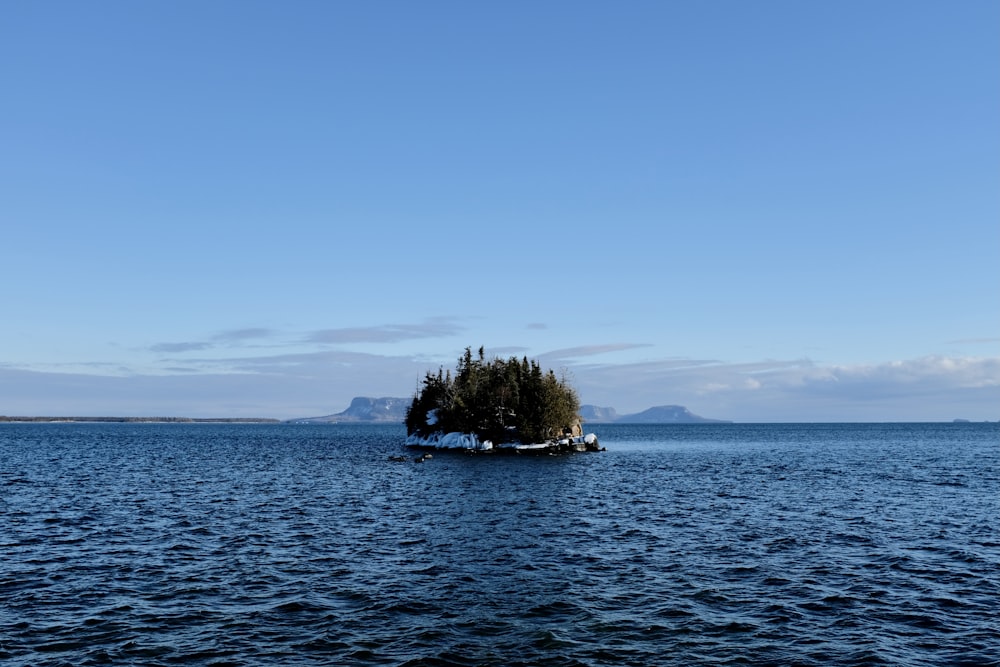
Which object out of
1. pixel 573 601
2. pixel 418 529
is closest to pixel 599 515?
pixel 418 529

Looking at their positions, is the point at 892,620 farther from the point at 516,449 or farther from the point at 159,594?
the point at 516,449

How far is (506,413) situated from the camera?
136000 millimetres

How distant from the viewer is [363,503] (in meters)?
57.7

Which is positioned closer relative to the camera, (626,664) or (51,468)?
(626,664)

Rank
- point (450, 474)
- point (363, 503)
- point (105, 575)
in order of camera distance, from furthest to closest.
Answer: point (450, 474)
point (363, 503)
point (105, 575)

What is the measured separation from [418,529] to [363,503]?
566 inches

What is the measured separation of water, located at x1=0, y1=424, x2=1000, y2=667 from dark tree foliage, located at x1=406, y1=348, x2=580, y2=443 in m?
63.7

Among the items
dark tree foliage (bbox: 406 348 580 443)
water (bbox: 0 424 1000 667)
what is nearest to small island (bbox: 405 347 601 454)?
dark tree foliage (bbox: 406 348 580 443)

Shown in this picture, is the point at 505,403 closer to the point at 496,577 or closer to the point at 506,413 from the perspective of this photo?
the point at 506,413

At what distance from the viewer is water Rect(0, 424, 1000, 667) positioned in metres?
22.5

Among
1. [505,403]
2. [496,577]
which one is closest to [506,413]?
[505,403]

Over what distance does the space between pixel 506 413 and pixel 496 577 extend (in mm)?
104373

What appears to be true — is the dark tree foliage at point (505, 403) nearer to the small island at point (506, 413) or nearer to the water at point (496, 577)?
the small island at point (506, 413)

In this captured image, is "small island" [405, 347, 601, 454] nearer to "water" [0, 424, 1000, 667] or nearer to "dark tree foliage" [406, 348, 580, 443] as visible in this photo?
"dark tree foliage" [406, 348, 580, 443]
